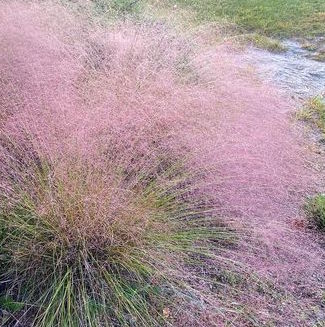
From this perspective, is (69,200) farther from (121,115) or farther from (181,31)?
(181,31)

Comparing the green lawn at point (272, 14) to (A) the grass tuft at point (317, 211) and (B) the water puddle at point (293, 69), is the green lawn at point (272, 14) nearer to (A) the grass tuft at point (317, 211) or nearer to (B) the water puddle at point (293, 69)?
(B) the water puddle at point (293, 69)

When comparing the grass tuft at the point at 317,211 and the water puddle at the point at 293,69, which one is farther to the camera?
the water puddle at the point at 293,69

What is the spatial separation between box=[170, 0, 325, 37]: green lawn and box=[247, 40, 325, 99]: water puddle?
18.4 inches

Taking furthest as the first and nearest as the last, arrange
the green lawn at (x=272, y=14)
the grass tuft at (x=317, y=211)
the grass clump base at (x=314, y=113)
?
1. the green lawn at (x=272, y=14)
2. the grass clump base at (x=314, y=113)
3. the grass tuft at (x=317, y=211)

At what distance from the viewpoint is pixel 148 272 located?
1656 millimetres

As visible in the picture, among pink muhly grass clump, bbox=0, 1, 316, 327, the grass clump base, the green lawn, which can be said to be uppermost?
pink muhly grass clump, bbox=0, 1, 316, 327

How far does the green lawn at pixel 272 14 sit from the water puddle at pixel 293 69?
47 centimetres

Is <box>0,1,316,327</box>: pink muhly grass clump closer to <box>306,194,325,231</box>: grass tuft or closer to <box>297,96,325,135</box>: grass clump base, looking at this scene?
<box>306,194,325,231</box>: grass tuft

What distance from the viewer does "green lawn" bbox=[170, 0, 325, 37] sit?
231 inches

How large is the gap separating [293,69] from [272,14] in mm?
2032

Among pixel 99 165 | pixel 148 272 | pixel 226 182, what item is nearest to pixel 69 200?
pixel 99 165

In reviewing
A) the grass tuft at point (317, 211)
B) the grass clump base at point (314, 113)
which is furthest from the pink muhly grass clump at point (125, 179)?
the grass clump base at point (314, 113)

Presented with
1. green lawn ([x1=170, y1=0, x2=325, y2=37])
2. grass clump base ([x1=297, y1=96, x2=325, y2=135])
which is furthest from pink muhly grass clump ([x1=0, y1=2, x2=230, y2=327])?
green lawn ([x1=170, y1=0, x2=325, y2=37])

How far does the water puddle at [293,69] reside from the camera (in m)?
4.02
